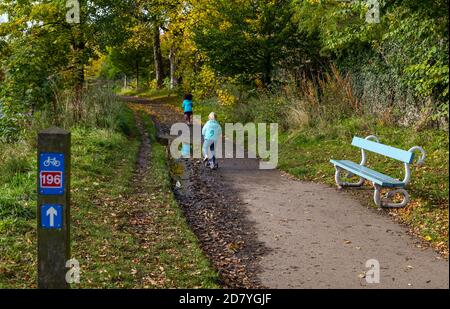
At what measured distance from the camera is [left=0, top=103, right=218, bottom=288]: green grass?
18.8 ft

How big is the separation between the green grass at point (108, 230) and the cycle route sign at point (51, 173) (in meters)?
1.47

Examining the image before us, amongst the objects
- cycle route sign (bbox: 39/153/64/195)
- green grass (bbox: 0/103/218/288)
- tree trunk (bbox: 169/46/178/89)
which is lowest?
green grass (bbox: 0/103/218/288)

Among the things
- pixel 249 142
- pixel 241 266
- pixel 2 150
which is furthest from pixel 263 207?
pixel 249 142

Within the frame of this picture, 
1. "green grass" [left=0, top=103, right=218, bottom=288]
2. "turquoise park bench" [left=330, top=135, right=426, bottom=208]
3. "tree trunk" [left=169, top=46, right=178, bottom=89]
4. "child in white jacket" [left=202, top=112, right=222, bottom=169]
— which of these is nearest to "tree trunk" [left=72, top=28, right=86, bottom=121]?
"green grass" [left=0, top=103, right=218, bottom=288]

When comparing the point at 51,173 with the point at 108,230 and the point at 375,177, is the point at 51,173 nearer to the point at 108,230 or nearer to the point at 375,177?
the point at 108,230

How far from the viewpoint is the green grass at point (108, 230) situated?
18.8 ft

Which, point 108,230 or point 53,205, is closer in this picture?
point 53,205

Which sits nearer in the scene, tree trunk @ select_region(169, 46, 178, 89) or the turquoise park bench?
the turquoise park bench

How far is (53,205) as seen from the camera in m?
4.38

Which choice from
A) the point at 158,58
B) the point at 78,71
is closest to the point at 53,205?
the point at 78,71

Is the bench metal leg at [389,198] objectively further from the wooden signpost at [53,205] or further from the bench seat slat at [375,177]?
the wooden signpost at [53,205]

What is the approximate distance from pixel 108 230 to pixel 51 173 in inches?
124

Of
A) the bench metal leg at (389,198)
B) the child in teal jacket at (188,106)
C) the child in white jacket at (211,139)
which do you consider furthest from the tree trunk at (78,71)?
the bench metal leg at (389,198)

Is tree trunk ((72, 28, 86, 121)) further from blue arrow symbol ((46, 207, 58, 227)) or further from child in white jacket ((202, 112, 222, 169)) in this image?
blue arrow symbol ((46, 207, 58, 227))
